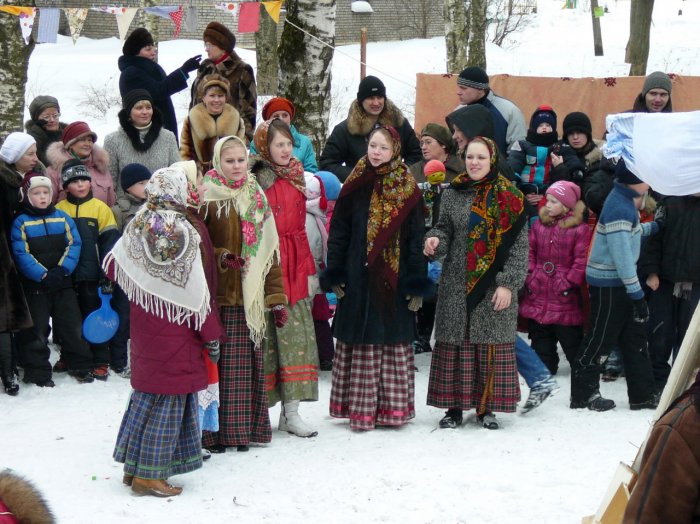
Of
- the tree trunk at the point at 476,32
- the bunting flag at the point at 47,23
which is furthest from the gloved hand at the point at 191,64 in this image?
the tree trunk at the point at 476,32

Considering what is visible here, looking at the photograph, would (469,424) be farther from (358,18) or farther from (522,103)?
(358,18)

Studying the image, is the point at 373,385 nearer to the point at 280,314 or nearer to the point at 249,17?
the point at 280,314

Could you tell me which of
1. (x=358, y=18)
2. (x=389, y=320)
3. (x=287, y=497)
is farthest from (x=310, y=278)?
(x=358, y=18)

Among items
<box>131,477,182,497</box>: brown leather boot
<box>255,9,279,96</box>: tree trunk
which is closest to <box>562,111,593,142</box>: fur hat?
<box>131,477,182,497</box>: brown leather boot

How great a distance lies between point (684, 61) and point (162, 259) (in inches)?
1113

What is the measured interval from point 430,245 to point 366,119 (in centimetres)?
228

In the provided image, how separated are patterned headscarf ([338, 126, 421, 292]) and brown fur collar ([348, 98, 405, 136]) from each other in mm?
1946

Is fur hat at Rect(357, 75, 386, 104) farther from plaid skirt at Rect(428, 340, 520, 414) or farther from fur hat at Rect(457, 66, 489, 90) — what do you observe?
plaid skirt at Rect(428, 340, 520, 414)

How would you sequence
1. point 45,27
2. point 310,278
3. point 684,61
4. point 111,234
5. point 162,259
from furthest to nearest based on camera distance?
point 684,61
point 45,27
point 111,234
point 310,278
point 162,259

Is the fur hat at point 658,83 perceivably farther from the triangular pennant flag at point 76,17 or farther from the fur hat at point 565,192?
the triangular pennant flag at point 76,17

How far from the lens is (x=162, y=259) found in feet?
17.0

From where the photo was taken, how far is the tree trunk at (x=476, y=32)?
17.1 m

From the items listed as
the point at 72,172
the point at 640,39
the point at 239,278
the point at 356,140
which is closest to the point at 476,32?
the point at 640,39

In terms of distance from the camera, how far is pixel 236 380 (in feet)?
19.6
